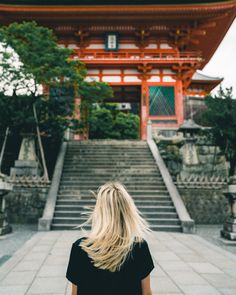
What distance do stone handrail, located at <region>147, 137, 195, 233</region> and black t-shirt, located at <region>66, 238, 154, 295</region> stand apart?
788 cm

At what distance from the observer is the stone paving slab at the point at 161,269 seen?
171 inches

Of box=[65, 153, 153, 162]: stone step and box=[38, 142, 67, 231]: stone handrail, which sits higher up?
box=[65, 153, 153, 162]: stone step

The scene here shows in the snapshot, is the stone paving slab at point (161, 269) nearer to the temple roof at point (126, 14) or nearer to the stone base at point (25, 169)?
the stone base at point (25, 169)

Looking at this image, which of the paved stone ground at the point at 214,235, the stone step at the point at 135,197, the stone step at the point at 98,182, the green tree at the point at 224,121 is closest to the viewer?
the paved stone ground at the point at 214,235

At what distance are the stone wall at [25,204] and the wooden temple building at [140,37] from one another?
29.3 ft

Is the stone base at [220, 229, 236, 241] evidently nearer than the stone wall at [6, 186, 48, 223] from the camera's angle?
Yes

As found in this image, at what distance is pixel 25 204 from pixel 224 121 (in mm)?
8266

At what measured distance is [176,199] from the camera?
421 inches

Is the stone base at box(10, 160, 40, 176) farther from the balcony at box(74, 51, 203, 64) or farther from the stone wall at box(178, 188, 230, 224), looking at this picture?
the balcony at box(74, 51, 203, 64)

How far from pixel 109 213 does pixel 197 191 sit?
10447 mm

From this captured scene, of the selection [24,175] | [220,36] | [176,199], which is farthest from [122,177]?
[220,36]

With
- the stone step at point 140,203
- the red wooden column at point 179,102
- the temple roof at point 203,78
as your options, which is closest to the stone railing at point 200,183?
the stone step at point 140,203

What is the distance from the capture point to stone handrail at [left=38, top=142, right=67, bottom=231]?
926 centimetres

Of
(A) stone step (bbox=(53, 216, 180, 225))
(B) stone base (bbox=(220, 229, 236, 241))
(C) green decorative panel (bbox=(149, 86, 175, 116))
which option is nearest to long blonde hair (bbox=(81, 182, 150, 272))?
(B) stone base (bbox=(220, 229, 236, 241))
